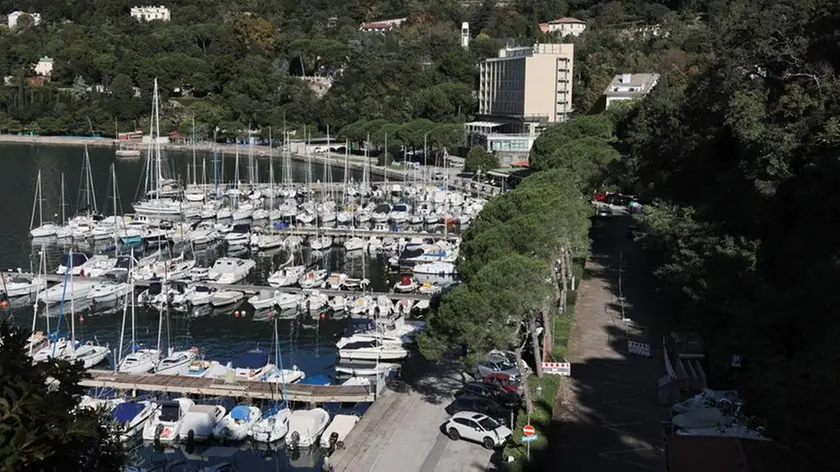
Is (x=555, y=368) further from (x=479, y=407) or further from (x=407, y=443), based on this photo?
(x=407, y=443)

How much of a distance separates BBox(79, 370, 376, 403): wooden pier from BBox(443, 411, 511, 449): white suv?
396 centimetres

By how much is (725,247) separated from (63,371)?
668 inches

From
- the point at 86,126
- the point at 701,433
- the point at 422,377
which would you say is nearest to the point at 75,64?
the point at 86,126

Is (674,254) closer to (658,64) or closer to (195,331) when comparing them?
(195,331)

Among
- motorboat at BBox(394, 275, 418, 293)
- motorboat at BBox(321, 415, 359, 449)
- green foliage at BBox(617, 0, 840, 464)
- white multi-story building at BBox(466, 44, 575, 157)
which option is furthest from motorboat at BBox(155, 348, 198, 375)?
white multi-story building at BBox(466, 44, 575, 157)

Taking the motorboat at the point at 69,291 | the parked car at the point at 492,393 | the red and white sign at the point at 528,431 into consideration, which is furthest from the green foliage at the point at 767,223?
the motorboat at the point at 69,291

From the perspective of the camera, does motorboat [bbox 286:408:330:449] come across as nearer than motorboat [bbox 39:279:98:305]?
Yes

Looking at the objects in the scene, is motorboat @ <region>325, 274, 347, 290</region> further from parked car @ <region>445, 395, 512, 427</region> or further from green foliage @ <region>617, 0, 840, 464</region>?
parked car @ <region>445, 395, 512, 427</region>

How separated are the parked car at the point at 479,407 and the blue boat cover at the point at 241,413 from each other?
4783mm

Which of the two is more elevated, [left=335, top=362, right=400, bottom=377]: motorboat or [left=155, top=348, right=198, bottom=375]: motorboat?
[left=155, top=348, right=198, bottom=375]: motorboat

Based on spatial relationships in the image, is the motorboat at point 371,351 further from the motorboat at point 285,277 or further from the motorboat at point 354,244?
Answer: the motorboat at point 354,244

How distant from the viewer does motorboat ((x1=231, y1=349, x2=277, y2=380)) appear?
21.9 meters

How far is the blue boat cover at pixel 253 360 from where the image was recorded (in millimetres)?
22703

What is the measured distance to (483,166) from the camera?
199ft
